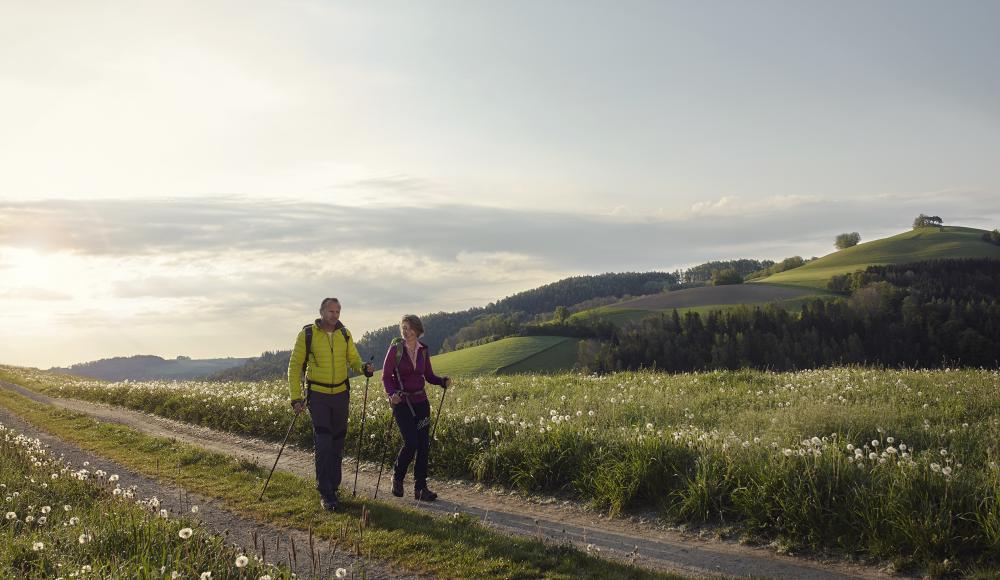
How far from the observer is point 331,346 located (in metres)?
9.90

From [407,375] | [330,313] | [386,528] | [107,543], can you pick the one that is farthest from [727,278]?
[107,543]

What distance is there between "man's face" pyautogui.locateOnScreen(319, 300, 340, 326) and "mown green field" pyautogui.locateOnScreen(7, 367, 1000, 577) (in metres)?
3.73

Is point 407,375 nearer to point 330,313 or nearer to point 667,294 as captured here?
point 330,313

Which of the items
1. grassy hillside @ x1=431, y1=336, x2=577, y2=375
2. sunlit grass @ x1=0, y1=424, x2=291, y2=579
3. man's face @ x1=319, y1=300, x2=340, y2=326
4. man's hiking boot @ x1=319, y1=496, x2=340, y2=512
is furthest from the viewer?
grassy hillside @ x1=431, y1=336, x2=577, y2=375

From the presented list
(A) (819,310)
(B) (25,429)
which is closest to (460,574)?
(B) (25,429)

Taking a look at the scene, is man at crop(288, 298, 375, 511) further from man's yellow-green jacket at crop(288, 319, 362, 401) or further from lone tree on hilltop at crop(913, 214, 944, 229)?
lone tree on hilltop at crop(913, 214, 944, 229)

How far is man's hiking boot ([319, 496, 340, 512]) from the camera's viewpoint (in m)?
9.43

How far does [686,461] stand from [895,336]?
7306cm

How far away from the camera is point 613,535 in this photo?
8.59 meters

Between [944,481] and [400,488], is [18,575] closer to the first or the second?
[400,488]

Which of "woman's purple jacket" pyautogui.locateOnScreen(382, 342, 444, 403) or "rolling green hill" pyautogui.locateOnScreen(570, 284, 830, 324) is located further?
"rolling green hill" pyautogui.locateOnScreen(570, 284, 830, 324)

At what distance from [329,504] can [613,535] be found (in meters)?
4.07

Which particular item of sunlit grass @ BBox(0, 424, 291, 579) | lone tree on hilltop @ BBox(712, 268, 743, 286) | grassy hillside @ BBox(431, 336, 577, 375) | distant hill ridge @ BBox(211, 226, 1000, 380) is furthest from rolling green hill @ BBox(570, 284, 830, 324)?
sunlit grass @ BBox(0, 424, 291, 579)

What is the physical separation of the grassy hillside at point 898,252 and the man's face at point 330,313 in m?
131
